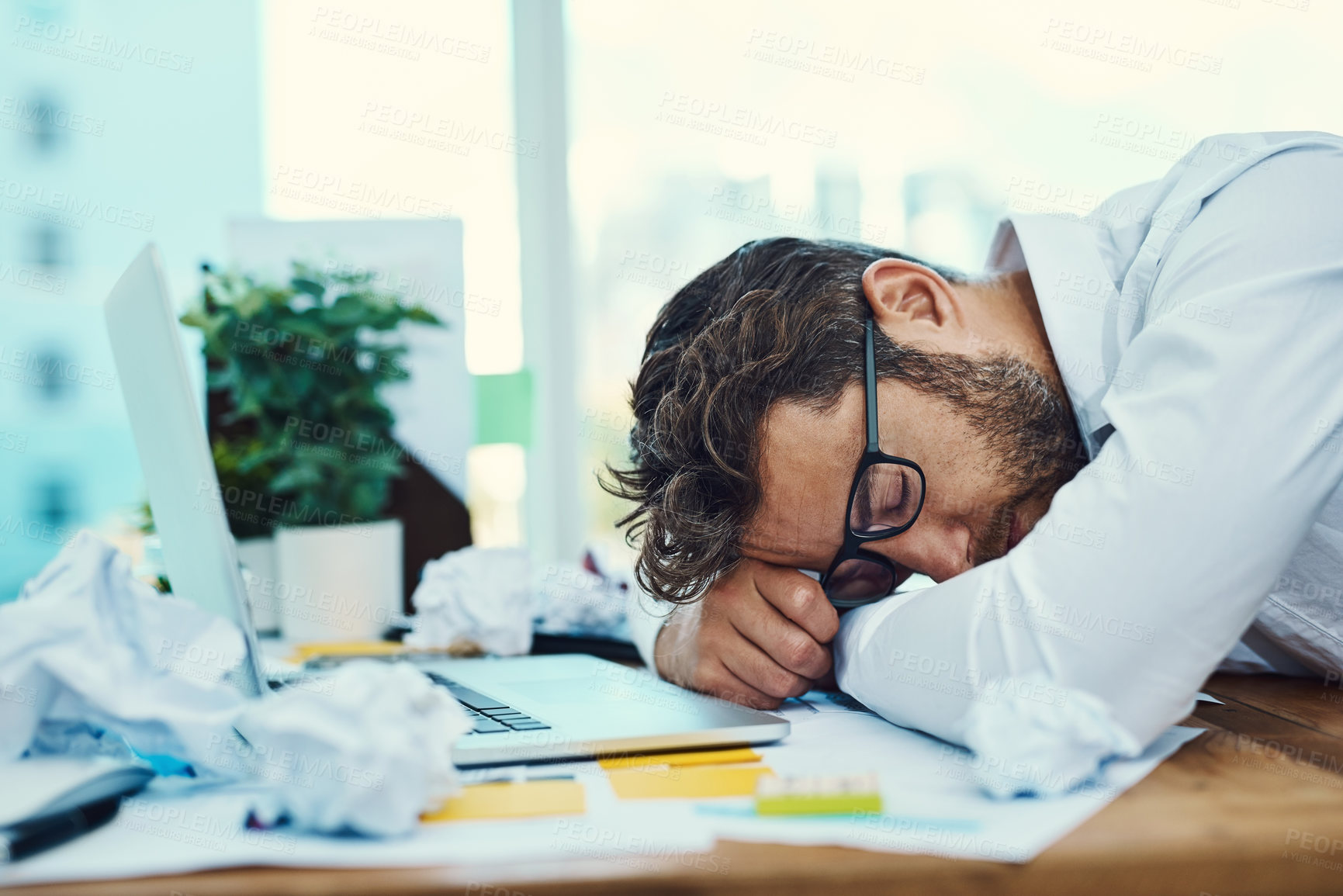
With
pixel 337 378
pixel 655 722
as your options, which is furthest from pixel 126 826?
pixel 337 378

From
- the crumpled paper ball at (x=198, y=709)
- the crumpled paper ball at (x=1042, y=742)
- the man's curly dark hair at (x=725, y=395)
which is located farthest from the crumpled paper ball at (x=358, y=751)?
the man's curly dark hair at (x=725, y=395)

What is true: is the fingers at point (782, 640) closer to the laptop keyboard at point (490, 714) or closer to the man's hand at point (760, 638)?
the man's hand at point (760, 638)

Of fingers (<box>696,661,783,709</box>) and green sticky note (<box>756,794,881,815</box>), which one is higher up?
green sticky note (<box>756,794,881,815</box>)

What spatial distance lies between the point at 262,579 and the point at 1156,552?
1.11m

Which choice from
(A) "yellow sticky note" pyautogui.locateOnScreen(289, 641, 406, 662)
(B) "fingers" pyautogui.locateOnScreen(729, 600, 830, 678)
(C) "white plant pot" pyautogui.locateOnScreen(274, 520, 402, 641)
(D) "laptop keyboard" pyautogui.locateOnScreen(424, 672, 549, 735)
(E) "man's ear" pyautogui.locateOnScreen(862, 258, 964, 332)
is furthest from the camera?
(C) "white plant pot" pyautogui.locateOnScreen(274, 520, 402, 641)

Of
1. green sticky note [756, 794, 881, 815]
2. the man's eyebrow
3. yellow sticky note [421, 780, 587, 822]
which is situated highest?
the man's eyebrow

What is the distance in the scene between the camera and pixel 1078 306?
2.83ft

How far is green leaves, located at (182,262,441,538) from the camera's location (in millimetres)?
1197

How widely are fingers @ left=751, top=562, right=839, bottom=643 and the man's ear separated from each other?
27cm

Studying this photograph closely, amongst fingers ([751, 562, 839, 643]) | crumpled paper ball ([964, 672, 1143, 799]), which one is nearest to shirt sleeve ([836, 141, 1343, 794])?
crumpled paper ball ([964, 672, 1143, 799])

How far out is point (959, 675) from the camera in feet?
1.95

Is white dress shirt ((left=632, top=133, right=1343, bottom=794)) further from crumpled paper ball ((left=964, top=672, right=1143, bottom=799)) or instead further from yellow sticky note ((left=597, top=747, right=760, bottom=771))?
yellow sticky note ((left=597, top=747, right=760, bottom=771))

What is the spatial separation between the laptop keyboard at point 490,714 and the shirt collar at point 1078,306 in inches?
21.5

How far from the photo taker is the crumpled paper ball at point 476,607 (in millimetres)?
1077
